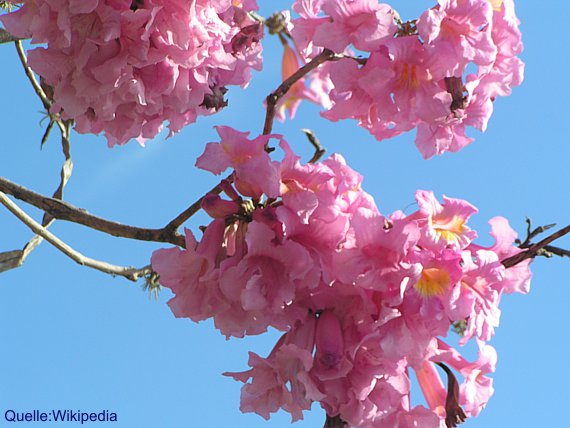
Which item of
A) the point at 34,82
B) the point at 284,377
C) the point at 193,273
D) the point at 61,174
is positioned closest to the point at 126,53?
the point at 193,273

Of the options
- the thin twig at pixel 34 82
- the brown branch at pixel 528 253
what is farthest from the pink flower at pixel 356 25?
the thin twig at pixel 34 82

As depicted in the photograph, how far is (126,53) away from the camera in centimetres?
146

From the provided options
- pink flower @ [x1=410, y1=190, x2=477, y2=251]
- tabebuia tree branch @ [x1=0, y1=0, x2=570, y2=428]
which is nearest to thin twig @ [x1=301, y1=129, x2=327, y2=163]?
tabebuia tree branch @ [x1=0, y1=0, x2=570, y2=428]

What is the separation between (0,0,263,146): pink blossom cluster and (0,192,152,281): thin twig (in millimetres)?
433

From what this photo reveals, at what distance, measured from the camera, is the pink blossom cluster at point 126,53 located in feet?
4.67

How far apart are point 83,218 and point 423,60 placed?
759mm

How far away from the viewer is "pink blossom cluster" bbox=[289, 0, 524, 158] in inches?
56.1

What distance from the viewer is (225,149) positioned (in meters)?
1.34

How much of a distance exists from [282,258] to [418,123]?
0.56m

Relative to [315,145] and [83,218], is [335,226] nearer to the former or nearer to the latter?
[315,145]

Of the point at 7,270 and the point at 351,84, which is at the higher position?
the point at 7,270

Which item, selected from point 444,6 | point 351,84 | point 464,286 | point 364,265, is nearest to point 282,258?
point 364,265

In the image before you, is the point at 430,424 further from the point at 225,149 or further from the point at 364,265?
the point at 225,149

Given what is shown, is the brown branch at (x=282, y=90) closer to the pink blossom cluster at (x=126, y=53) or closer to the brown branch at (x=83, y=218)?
the pink blossom cluster at (x=126, y=53)
